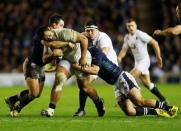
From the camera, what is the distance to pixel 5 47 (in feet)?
104

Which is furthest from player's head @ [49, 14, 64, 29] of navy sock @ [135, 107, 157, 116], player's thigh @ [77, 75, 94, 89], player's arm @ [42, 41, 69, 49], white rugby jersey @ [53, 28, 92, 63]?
navy sock @ [135, 107, 157, 116]

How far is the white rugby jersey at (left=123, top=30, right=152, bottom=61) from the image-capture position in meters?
18.9

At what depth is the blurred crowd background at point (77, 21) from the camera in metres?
31.7

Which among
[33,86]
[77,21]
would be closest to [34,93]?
[33,86]

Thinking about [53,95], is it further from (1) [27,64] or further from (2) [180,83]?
(2) [180,83]

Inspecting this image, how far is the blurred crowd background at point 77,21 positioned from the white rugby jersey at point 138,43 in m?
11.7

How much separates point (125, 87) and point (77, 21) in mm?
19150

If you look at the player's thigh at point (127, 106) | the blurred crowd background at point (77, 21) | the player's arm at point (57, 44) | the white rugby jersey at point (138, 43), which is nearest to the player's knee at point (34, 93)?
the player's arm at point (57, 44)

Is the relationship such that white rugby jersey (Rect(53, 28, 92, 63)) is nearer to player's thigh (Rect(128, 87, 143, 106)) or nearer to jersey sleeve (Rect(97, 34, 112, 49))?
player's thigh (Rect(128, 87, 143, 106))

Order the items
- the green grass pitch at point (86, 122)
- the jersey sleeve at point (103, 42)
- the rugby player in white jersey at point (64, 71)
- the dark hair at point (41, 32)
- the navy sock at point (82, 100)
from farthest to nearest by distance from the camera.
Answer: the jersey sleeve at point (103, 42)
the navy sock at point (82, 100)
the dark hair at point (41, 32)
the rugby player in white jersey at point (64, 71)
the green grass pitch at point (86, 122)

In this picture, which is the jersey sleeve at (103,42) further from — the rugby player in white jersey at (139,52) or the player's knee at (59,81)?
the rugby player in white jersey at (139,52)

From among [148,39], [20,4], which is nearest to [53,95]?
[148,39]

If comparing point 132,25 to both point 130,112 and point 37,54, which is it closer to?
point 37,54

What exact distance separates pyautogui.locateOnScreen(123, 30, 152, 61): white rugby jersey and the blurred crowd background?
11.7 metres
